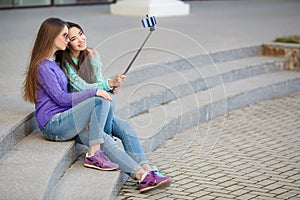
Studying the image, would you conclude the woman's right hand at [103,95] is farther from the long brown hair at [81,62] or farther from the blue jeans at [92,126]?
the long brown hair at [81,62]

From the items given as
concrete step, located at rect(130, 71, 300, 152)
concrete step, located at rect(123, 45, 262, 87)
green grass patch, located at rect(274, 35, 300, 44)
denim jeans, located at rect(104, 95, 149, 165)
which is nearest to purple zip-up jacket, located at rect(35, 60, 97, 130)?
denim jeans, located at rect(104, 95, 149, 165)

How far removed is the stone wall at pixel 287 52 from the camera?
8312 mm

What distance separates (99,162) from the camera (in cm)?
448

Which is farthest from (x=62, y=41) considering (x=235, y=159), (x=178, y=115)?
(x=178, y=115)

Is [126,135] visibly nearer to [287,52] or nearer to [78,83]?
[78,83]

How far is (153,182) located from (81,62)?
0.94 meters

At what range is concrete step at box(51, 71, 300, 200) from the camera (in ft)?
13.8

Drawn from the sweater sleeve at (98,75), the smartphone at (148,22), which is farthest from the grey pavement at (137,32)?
the smartphone at (148,22)

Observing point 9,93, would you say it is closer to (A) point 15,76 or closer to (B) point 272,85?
(A) point 15,76

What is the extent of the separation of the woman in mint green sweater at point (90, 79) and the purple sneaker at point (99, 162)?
0.56 feet

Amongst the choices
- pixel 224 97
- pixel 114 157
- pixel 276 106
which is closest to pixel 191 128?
pixel 224 97

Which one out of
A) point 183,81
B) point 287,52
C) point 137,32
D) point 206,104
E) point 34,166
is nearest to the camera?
point 34,166

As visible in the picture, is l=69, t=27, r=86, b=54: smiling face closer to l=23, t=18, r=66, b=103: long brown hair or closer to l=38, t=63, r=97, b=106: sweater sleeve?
l=23, t=18, r=66, b=103: long brown hair

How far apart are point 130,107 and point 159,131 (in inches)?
12.8
